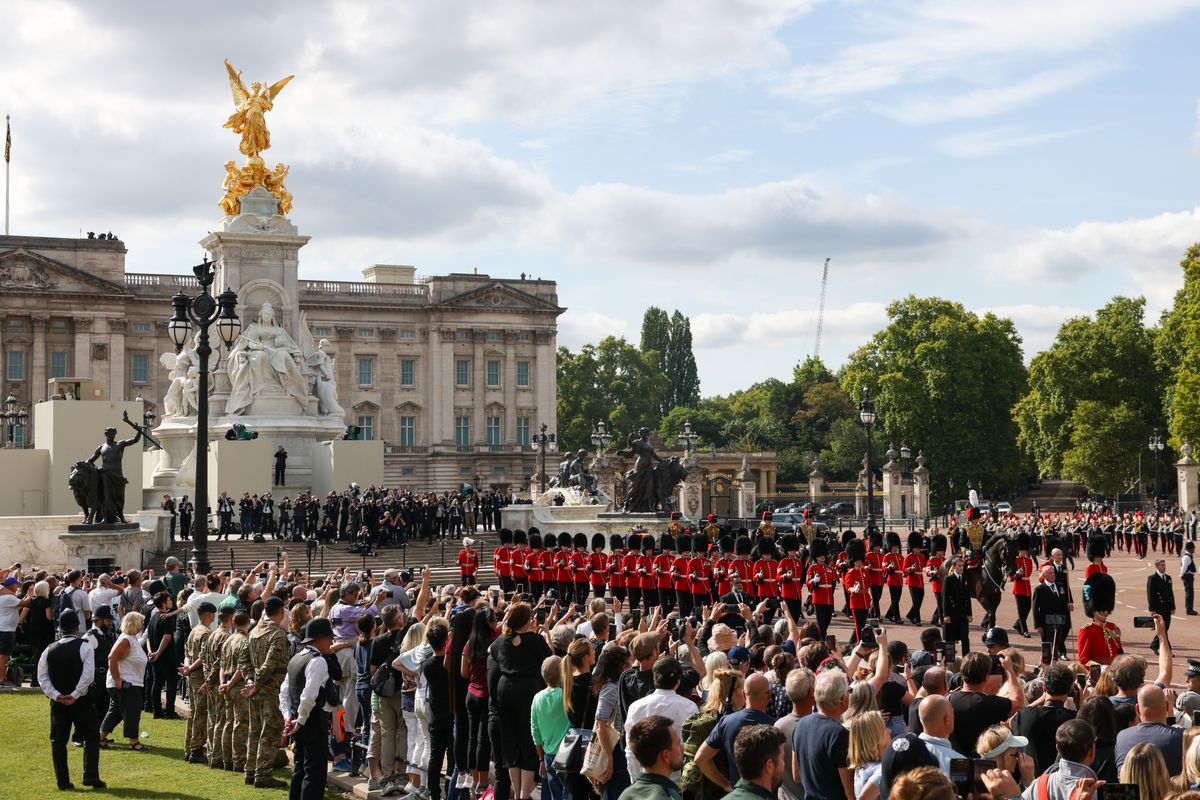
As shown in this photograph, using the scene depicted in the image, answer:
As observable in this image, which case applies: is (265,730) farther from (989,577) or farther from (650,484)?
(650,484)

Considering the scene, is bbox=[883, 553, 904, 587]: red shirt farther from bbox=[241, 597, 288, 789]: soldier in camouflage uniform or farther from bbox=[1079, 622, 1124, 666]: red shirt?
bbox=[241, 597, 288, 789]: soldier in camouflage uniform

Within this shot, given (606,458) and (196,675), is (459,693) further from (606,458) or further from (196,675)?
(606,458)

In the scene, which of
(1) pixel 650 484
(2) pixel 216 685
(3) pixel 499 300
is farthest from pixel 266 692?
(3) pixel 499 300

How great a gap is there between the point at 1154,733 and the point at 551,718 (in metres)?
3.95

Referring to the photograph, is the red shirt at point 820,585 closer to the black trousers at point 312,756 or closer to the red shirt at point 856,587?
the red shirt at point 856,587

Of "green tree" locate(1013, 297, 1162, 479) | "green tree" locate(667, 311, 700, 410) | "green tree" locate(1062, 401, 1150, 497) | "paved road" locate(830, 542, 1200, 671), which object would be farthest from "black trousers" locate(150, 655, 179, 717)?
"green tree" locate(667, 311, 700, 410)

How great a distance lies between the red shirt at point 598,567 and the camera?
81.2 feet

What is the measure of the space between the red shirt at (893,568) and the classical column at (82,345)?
70.7 m

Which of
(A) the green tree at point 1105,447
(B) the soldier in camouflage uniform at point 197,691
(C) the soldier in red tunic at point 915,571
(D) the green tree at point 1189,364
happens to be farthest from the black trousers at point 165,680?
(A) the green tree at point 1105,447

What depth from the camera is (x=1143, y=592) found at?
29.4 meters

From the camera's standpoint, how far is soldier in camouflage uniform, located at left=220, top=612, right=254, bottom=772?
12422 millimetres

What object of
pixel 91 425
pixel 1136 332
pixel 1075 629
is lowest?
pixel 1075 629

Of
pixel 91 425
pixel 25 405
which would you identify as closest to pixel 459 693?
pixel 91 425

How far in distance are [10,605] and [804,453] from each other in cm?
8804
